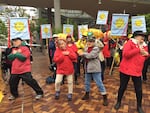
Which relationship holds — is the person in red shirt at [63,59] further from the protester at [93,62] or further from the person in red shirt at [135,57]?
the person in red shirt at [135,57]

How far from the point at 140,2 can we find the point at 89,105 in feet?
61.3

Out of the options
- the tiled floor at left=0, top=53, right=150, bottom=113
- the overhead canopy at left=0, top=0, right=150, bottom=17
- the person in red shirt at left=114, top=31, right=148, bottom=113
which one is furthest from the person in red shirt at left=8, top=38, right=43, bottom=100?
the overhead canopy at left=0, top=0, right=150, bottom=17

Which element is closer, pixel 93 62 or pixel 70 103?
pixel 93 62

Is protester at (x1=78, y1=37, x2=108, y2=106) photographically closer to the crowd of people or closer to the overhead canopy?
the crowd of people

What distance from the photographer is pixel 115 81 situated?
739cm

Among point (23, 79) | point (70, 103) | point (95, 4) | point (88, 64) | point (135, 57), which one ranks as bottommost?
point (70, 103)

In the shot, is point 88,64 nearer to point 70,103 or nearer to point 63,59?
point 63,59

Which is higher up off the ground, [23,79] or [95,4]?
[95,4]

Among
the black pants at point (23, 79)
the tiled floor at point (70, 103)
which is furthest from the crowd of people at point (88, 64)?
the tiled floor at point (70, 103)

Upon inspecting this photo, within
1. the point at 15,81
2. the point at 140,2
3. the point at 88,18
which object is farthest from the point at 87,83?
the point at 88,18

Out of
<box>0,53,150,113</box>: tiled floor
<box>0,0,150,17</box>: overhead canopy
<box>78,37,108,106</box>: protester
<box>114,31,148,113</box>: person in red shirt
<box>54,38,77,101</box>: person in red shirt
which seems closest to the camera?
<box>114,31,148,113</box>: person in red shirt

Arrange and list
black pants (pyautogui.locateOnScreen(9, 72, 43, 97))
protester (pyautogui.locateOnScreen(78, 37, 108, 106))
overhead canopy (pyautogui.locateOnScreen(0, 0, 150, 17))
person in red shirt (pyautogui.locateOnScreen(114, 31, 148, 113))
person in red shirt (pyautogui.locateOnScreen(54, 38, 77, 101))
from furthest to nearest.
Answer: overhead canopy (pyautogui.locateOnScreen(0, 0, 150, 17)) < black pants (pyautogui.locateOnScreen(9, 72, 43, 97)) < person in red shirt (pyautogui.locateOnScreen(54, 38, 77, 101)) < protester (pyautogui.locateOnScreen(78, 37, 108, 106)) < person in red shirt (pyautogui.locateOnScreen(114, 31, 148, 113))

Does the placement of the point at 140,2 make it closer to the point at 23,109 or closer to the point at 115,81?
the point at 115,81

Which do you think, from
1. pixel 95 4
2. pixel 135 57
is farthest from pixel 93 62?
pixel 95 4
